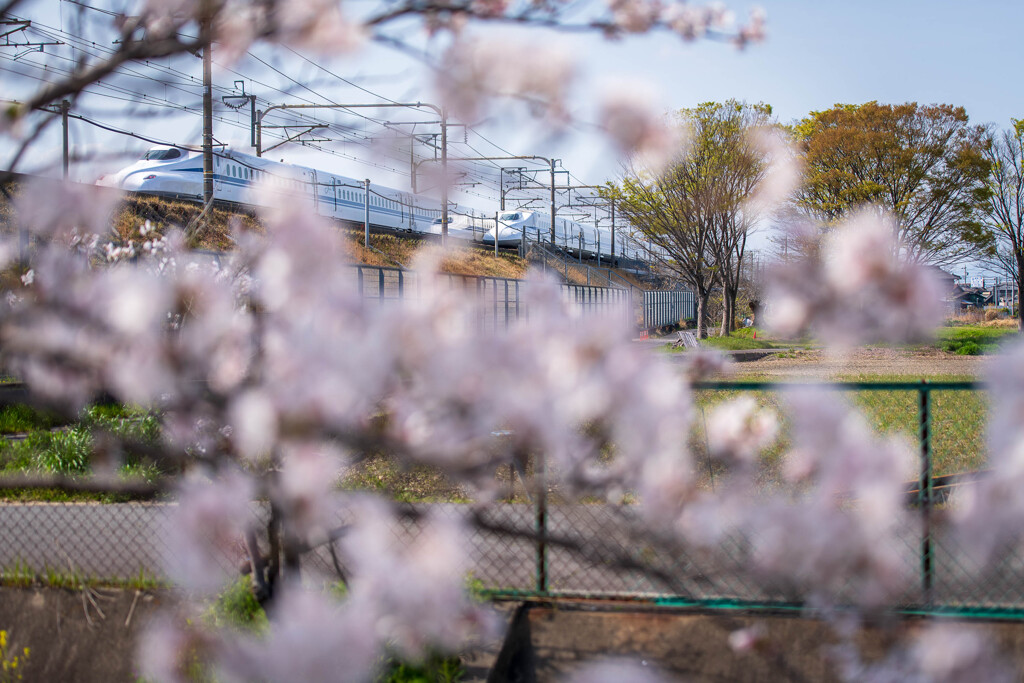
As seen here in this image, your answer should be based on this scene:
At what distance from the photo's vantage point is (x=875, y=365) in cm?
1364

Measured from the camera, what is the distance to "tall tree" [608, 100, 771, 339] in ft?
56.9

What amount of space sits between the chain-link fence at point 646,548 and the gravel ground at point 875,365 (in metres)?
7.42

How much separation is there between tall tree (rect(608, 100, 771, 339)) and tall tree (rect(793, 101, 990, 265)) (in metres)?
3.93

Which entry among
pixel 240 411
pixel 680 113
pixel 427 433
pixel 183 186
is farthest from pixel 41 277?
pixel 183 186

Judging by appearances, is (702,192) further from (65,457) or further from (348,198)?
(65,457)

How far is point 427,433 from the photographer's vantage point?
105 centimetres

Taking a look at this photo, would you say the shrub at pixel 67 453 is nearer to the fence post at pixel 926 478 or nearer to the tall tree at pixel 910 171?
the fence post at pixel 926 478

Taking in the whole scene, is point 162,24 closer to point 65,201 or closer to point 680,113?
point 65,201

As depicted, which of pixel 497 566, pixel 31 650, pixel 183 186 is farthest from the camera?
pixel 183 186

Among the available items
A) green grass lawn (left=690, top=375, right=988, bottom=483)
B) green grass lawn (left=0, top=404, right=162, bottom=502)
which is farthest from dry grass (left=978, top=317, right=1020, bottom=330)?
green grass lawn (left=0, top=404, right=162, bottom=502)

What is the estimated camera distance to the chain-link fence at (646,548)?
117 centimetres

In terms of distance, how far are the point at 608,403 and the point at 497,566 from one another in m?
2.89

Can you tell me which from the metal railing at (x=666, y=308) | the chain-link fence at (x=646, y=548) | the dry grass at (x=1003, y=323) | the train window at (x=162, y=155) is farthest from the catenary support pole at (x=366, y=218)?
the dry grass at (x=1003, y=323)

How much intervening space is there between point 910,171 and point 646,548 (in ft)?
78.8
